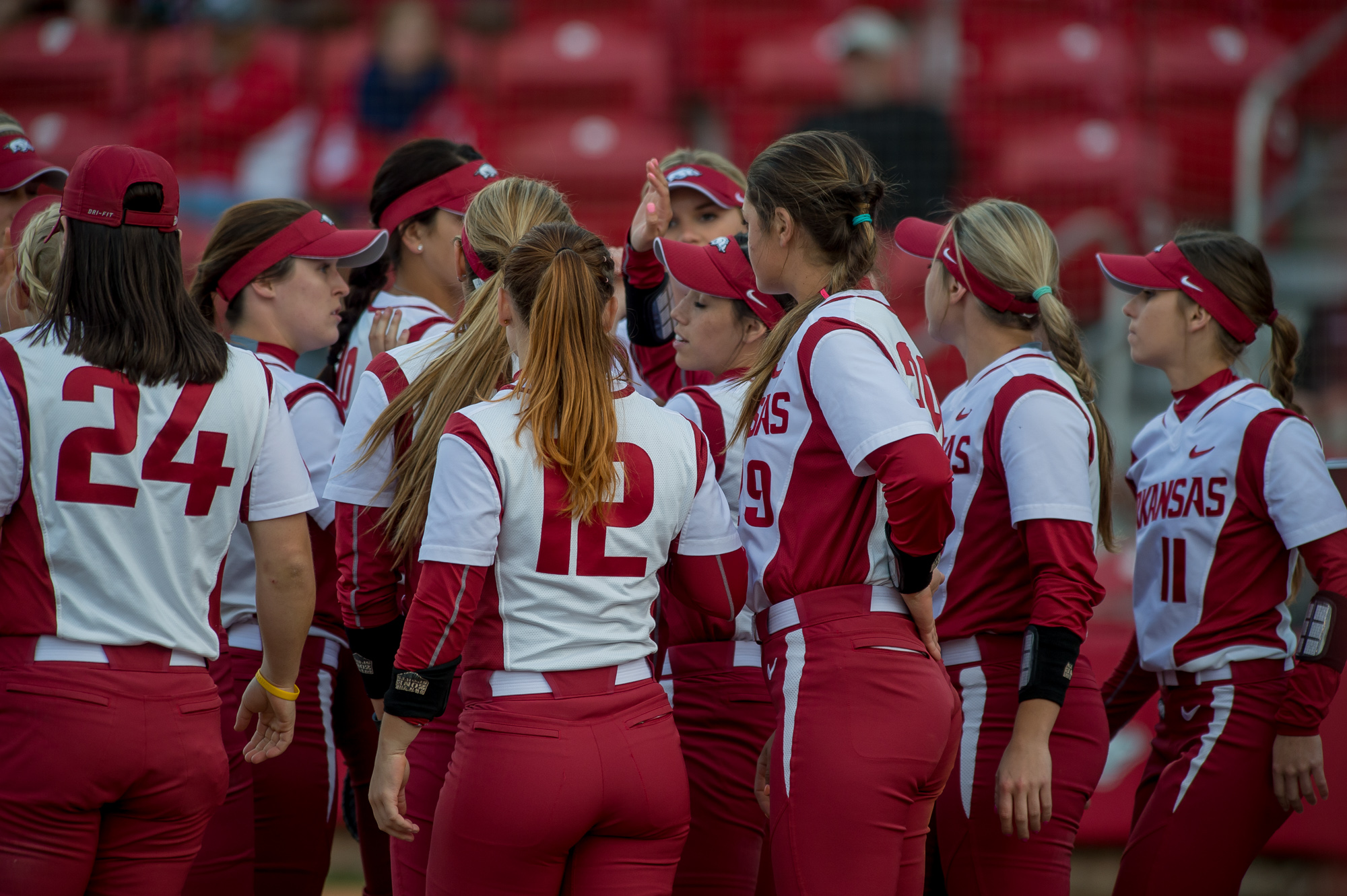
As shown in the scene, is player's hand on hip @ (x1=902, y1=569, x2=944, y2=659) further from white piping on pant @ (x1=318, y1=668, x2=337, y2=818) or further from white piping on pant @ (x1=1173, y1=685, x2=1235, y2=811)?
white piping on pant @ (x1=318, y1=668, x2=337, y2=818)

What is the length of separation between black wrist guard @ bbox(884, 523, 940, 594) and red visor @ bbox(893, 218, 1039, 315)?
2.84 ft

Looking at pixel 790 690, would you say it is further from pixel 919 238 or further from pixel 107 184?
pixel 107 184

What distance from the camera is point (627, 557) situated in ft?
7.78

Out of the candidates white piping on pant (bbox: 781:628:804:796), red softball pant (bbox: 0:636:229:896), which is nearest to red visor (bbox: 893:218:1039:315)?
white piping on pant (bbox: 781:628:804:796)

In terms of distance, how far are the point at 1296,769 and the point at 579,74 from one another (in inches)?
270

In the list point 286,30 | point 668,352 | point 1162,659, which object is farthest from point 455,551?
point 286,30

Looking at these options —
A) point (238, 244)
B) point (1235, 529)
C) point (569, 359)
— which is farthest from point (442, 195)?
point (1235, 529)

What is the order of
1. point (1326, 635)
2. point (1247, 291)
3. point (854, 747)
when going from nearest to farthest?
point (854, 747) → point (1326, 635) → point (1247, 291)

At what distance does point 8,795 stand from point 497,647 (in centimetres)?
86

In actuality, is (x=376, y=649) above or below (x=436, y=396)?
below

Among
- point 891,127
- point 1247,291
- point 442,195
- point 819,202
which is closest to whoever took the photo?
point 819,202

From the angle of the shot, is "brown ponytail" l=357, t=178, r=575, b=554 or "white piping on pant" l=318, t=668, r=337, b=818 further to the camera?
"white piping on pant" l=318, t=668, r=337, b=818

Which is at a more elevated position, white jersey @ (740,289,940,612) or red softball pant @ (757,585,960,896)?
white jersey @ (740,289,940,612)

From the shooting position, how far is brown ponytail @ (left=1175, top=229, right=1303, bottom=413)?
10.9ft
